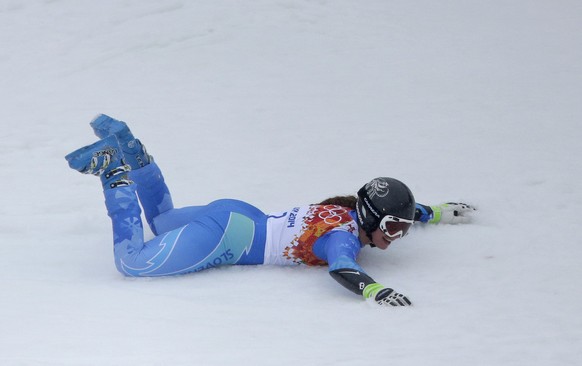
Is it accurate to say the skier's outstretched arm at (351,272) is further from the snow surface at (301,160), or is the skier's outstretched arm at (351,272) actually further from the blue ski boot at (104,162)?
the blue ski boot at (104,162)

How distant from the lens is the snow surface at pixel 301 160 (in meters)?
3.69

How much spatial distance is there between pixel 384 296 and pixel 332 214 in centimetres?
70

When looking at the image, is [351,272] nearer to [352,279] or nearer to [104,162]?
[352,279]

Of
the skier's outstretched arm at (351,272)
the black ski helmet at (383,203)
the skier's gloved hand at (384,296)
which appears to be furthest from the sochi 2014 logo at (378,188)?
the skier's gloved hand at (384,296)

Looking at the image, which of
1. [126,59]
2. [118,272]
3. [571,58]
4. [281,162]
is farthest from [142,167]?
[571,58]

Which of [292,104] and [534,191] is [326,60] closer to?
[292,104]

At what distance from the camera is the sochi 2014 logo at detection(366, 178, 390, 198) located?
4434 mm

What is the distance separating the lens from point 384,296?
13.2 ft

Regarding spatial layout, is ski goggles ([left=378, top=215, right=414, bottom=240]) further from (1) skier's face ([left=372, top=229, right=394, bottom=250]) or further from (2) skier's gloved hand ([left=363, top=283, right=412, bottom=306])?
(2) skier's gloved hand ([left=363, top=283, right=412, bottom=306])

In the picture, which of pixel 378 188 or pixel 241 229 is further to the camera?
pixel 241 229

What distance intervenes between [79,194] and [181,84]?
186 cm

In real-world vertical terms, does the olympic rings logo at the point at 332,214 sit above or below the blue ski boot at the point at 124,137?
below

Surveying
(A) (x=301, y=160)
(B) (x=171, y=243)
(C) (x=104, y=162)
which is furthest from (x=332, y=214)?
(A) (x=301, y=160)

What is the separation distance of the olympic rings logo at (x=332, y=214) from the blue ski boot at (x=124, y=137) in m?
1.02
